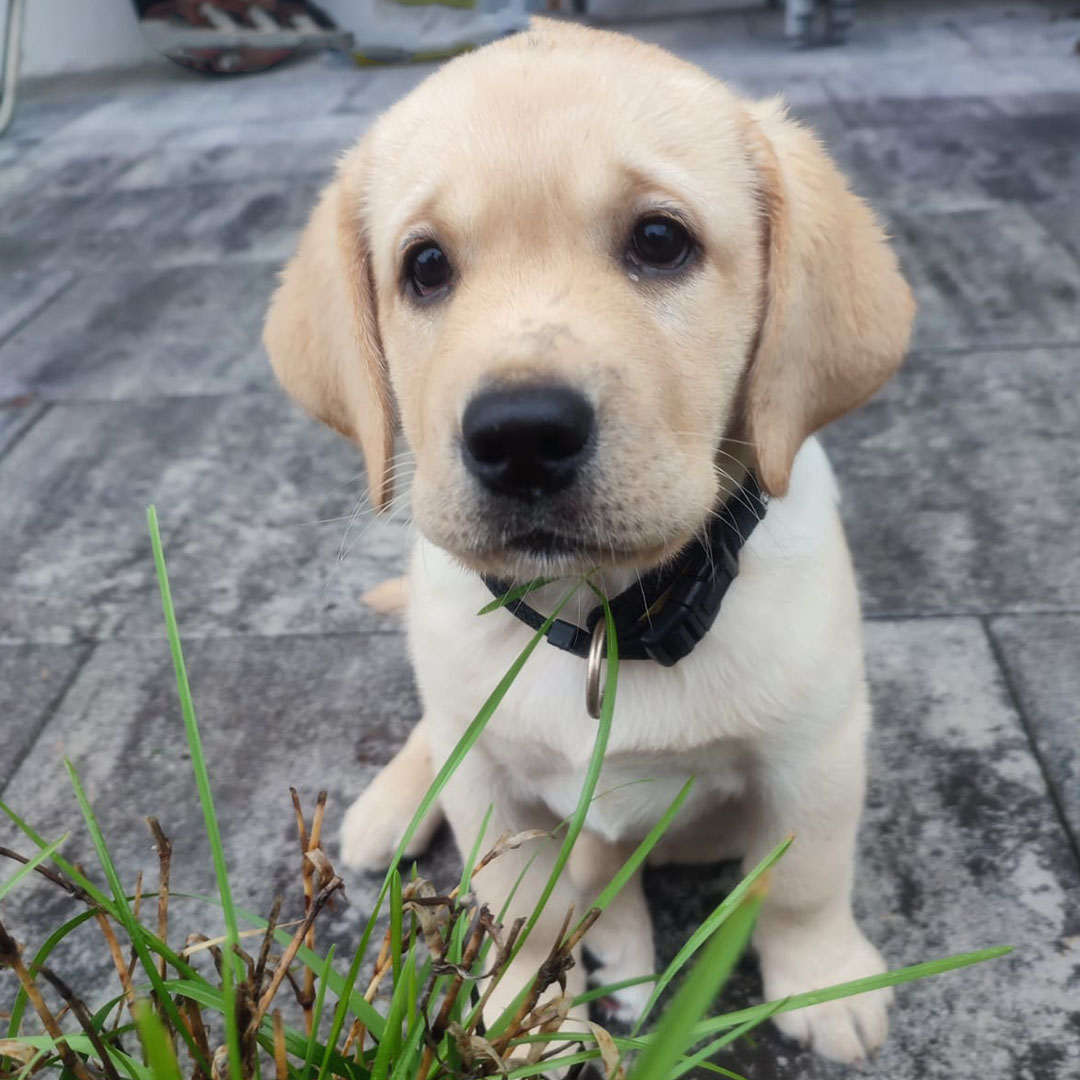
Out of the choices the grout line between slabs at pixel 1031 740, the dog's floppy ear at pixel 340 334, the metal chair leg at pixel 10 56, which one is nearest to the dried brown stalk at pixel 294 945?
the dog's floppy ear at pixel 340 334

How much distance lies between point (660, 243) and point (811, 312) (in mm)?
264

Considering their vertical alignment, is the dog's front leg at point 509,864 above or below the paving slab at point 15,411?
above

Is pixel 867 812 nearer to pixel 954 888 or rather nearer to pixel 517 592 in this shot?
pixel 954 888

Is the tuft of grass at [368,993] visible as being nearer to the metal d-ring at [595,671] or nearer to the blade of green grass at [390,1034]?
the blade of green grass at [390,1034]

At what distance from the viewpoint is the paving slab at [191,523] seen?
334 cm

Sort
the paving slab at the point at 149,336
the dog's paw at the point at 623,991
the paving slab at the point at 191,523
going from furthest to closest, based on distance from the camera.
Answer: the paving slab at the point at 149,336 → the paving slab at the point at 191,523 → the dog's paw at the point at 623,991

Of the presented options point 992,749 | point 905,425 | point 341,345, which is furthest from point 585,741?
point 905,425

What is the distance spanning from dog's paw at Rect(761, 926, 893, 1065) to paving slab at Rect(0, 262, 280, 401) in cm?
330

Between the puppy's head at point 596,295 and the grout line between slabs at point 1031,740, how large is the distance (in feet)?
3.83

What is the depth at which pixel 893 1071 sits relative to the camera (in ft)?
6.48

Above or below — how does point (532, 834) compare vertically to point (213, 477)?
above

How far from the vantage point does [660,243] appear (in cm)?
164

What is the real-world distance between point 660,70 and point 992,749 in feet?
5.65

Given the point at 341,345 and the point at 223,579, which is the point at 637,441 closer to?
the point at 341,345
